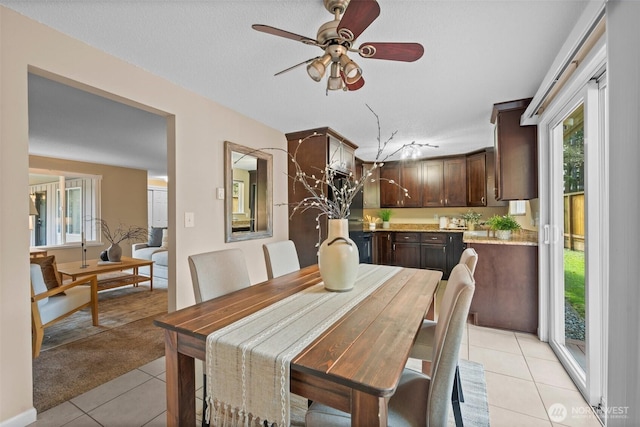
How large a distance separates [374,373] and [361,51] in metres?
1.34

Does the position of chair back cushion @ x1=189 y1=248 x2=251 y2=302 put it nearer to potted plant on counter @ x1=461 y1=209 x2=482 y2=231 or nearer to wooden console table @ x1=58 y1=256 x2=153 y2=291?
wooden console table @ x1=58 y1=256 x2=153 y2=291

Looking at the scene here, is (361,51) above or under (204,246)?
above

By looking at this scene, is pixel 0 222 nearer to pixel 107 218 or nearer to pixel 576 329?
pixel 576 329

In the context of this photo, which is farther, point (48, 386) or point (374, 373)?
point (48, 386)

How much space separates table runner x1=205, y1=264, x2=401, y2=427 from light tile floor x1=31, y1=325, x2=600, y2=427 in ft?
3.26

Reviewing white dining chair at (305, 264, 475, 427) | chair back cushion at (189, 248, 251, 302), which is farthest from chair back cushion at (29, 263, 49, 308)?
white dining chair at (305, 264, 475, 427)

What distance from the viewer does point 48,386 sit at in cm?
192

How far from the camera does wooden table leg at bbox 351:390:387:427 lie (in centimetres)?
78

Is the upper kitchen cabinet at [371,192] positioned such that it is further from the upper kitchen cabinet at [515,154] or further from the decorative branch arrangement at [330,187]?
the upper kitchen cabinet at [515,154]

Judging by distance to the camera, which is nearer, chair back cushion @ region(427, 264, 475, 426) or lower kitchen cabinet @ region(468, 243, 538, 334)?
chair back cushion @ region(427, 264, 475, 426)

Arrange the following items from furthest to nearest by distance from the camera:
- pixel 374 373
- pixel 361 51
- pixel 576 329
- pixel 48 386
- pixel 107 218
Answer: pixel 107 218 < pixel 576 329 < pixel 48 386 < pixel 361 51 < pixel 374 373

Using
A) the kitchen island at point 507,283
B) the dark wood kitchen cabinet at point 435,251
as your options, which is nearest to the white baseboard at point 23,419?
the kitchen island at point 507,283
